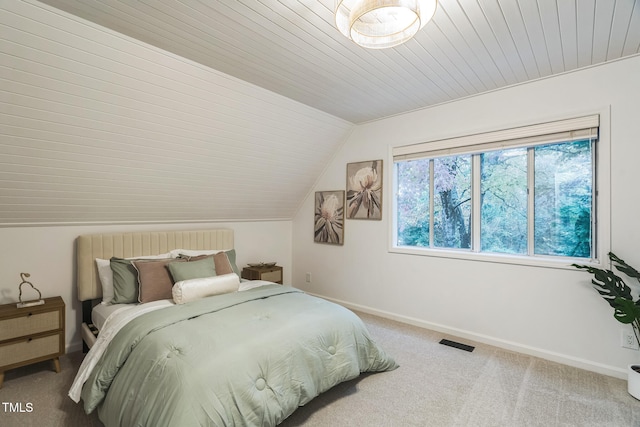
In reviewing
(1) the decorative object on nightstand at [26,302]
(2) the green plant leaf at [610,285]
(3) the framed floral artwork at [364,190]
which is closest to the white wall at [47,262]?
(1) the decorative object on nightstand at [26,302]

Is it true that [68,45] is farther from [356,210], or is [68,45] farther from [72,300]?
[356,210]

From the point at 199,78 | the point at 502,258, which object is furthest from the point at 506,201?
the point at 199,78

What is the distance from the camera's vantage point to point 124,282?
264 centimetres

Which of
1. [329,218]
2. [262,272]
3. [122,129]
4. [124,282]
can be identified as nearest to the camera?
[122,129]

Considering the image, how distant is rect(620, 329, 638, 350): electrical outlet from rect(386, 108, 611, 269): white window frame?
0.51 metres

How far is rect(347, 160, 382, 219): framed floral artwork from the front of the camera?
372 centimetres

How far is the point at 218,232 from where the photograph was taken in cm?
380

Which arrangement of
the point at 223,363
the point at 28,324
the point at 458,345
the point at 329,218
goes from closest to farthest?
the point at 223,363 < the point at 28,324 < the point at 458,345 < the point at 329,218

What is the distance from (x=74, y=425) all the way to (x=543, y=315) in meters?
3.49

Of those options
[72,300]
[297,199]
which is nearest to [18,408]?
[72,300]

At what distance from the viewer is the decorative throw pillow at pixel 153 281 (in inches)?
100

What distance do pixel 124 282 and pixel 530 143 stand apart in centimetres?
370

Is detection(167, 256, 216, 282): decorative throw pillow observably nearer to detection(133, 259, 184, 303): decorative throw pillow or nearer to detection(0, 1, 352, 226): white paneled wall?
detection(133, 259, 184, 303): decorative throw pillow

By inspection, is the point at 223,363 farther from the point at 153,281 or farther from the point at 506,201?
the point at 506,201
